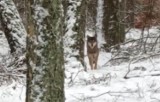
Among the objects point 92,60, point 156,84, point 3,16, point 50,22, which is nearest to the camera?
point 50,22

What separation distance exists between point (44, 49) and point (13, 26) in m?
6.46

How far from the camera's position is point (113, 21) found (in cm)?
1650

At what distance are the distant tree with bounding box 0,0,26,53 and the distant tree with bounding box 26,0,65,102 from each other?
6205mm

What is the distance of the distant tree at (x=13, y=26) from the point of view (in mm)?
11898

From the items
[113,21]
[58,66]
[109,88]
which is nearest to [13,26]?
[109,88]

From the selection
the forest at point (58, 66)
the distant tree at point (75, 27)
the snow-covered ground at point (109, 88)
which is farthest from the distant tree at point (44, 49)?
the distant tree at point (75, 27)

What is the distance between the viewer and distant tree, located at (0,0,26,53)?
11.9 m

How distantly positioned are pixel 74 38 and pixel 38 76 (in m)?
5.52

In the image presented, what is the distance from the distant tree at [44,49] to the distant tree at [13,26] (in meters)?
6.21

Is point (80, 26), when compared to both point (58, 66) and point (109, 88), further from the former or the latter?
point (58, 66)

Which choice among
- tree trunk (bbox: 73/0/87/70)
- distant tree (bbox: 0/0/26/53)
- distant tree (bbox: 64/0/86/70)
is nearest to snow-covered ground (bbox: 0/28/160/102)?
distant tree (bbox: 64/0/86/70)

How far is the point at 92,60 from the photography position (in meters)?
13.6

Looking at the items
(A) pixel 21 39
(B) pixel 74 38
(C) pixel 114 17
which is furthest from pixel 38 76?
(C) pixel 114 17

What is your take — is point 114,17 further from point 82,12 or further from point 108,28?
point 82,12
